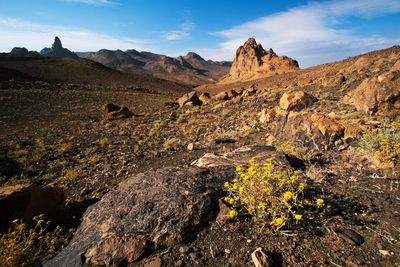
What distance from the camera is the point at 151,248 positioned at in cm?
→ 304

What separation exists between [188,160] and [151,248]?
450 centimetres

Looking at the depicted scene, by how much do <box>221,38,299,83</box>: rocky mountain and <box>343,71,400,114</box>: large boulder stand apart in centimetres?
6191

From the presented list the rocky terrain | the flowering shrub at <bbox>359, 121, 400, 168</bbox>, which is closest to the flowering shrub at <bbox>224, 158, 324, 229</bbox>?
the rocky terrain

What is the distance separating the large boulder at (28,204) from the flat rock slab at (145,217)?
110 centimetres

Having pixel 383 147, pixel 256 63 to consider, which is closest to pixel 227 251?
pixel 383 147

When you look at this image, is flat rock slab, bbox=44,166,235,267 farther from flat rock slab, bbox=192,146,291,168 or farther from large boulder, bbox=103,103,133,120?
large boulder, bbox=103,103,133,120

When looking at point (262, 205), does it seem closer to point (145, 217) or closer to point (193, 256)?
point (193, 256)

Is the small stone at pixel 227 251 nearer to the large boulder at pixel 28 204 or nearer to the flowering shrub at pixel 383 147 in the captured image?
the large boulder at pixel 28 204

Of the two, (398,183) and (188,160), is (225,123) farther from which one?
(398,183)

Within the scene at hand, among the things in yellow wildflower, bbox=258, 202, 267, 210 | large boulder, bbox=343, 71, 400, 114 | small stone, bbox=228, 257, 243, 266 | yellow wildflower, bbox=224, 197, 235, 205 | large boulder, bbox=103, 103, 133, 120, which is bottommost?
large boulder, bbox=103, 103, 133, 120

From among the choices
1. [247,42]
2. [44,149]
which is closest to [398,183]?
[44,149]

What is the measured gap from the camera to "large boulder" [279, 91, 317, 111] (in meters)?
10.1

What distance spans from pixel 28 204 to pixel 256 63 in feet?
275

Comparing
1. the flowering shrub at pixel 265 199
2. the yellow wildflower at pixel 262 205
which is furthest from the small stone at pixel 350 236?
the yellow wildflower at pixel 262 205
